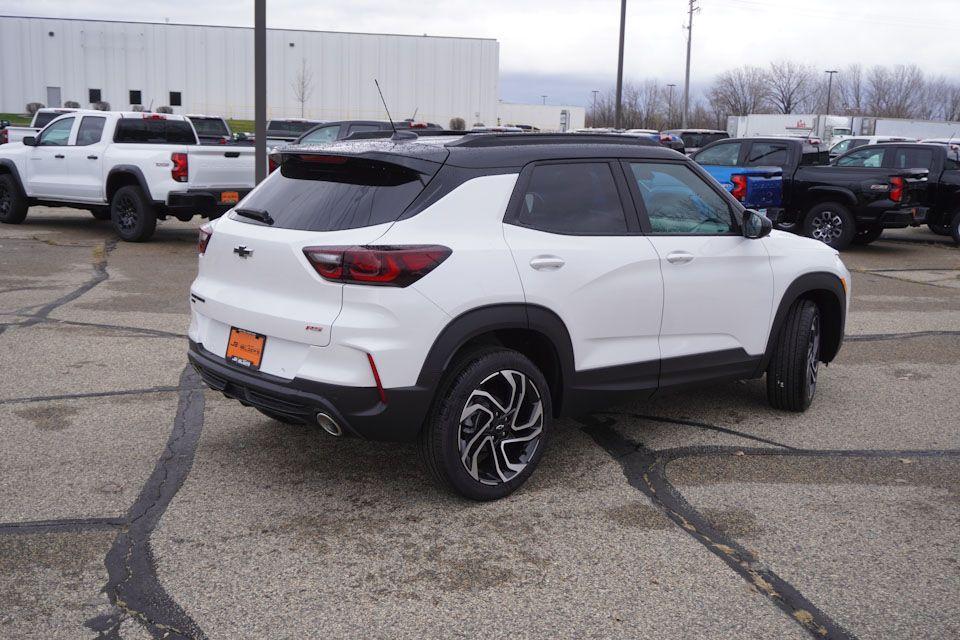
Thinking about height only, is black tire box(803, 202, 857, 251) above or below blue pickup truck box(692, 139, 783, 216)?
below

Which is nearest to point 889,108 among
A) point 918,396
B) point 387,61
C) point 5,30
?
point 387,61

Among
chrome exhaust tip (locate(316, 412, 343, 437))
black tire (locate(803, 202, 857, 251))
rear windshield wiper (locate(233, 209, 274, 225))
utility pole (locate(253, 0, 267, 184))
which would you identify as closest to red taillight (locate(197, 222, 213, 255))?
rear windshield wiper (locate(233, 209, 274, 225))

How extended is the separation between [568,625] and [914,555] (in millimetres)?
1675

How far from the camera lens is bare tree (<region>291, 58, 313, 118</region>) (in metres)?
74.9

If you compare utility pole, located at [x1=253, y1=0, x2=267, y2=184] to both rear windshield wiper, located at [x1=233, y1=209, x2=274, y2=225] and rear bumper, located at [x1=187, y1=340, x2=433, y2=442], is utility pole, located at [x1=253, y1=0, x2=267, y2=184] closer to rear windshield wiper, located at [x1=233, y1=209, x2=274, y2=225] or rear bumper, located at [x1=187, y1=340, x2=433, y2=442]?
rear windshield wiper, located at [x1=233, y1=209, x2=274, y2=225]

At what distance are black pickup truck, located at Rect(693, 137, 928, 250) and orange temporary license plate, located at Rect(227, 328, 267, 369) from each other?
37.5ft

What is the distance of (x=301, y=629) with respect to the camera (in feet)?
10.9

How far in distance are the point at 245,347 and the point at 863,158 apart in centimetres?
1530

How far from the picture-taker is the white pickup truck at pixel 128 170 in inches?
512

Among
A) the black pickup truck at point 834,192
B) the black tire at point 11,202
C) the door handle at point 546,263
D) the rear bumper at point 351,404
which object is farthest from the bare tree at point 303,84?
the rear bumper at point 351,404

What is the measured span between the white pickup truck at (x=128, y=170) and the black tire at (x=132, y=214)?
0.01 meters

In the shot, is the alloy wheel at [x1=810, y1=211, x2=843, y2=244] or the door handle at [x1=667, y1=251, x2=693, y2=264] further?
the alloy wheel at [x1=810, y1=211, x2=843, y2=244]

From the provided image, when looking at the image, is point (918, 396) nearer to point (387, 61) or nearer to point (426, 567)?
point (426, 567)

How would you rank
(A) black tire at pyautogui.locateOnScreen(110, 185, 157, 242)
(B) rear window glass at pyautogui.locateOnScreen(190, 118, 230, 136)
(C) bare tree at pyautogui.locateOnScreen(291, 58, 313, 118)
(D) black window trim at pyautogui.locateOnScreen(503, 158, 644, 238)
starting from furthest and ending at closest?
(C) bare tree at pyautogui.locateOnScreen(291, 58, 313, 118) → (B) rear window glass at pyautogui.locateOnScreen(190, 118, 230, 136) → (A) black tire at pyautogui.locateOnScreen(110, 185, 157, 242) → (D) black window trim at pyautogui.locateOnScreen(503, 158, 644, 238)
